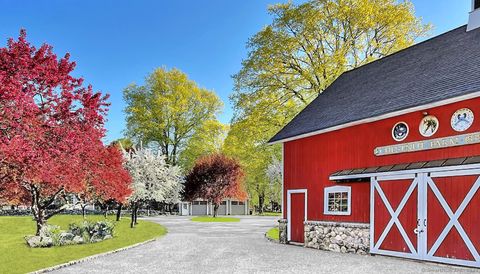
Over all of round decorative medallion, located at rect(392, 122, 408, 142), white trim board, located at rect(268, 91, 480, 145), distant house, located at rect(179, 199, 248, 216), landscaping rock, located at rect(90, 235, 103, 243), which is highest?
white trim board, located at rect(268, 91, 480, 145)

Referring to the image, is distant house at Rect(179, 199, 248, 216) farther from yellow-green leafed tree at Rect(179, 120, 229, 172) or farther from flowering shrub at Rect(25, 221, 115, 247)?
flowering shrub at Rect(25, 221, 115, 247)

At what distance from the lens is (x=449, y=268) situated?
8.71m

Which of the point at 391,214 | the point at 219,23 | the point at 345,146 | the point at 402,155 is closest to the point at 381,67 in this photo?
the point at 345,146

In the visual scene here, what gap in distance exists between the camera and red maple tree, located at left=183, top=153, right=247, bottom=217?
32.2 metres

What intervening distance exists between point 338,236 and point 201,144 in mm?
27308

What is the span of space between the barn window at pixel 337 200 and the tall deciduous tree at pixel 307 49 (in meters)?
9.75

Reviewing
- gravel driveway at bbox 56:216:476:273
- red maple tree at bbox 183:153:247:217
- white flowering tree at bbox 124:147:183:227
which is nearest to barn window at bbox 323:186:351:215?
gravel driveway at bbox 56:216:476:273

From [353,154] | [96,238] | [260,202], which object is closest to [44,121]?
[96,238]

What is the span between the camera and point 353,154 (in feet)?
39.5

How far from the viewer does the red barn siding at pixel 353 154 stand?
952 cm

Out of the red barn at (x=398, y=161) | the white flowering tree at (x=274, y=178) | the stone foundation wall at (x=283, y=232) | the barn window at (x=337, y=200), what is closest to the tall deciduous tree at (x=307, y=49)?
the red barn at (x=398, y=161)

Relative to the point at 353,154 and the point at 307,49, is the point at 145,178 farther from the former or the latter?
the point at 353,154

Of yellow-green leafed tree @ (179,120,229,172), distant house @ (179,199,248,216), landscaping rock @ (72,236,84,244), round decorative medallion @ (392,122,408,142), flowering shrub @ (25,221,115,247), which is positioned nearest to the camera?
round decorative medallion @ (392,122,408,142)

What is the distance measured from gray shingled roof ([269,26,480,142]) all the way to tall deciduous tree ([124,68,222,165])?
922 inches
